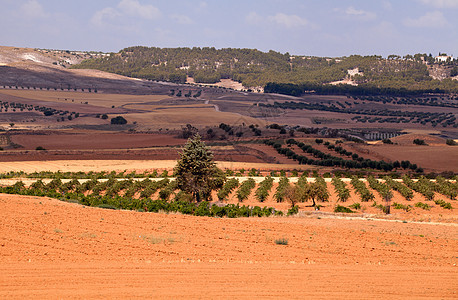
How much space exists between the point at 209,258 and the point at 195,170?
907 inches

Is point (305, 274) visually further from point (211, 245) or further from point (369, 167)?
point (369, 167)

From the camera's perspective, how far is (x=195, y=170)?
4119 centimetres

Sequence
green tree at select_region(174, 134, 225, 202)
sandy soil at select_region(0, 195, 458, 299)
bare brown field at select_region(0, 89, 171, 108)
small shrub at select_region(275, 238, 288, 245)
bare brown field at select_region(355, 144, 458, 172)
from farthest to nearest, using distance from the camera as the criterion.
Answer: bare brown field at select_region(0, 89, 171, 108) < bare brown field at select_region(355, 144, 458, 172) < green tree at select_region(174, 134, 225, 202) < small shrub at select_region(275, 238, 288, 245) < sandy soil at select_region(0, 195, 458, 299)

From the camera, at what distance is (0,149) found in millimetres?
85875

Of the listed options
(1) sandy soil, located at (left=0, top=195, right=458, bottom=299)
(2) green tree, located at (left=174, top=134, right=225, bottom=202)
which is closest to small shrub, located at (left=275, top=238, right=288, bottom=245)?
(1) sandy soil, located at (left=0, top=195, right=458, bottom=299)

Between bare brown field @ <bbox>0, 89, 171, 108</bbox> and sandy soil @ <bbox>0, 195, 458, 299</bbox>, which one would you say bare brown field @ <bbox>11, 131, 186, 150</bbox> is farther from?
bare brown field @ <bbox>0, 89, 171, 108</bbox>

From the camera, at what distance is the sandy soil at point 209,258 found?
1461cm

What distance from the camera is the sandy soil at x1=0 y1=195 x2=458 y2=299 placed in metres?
14.6

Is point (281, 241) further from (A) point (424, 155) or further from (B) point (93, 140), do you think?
(B) point (93, 140)

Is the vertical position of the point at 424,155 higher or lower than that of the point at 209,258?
lower

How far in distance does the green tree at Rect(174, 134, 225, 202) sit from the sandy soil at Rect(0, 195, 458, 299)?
14068mm

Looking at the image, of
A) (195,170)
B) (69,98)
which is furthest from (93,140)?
(69,98)

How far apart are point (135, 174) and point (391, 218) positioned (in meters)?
37.2

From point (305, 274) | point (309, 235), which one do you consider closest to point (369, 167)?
point (309, 235)
